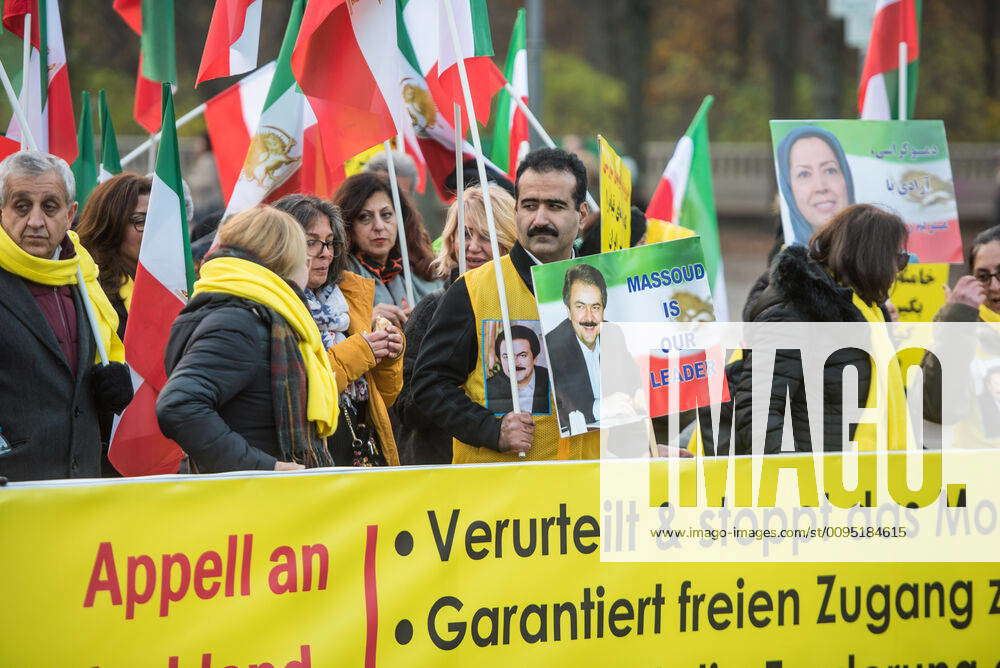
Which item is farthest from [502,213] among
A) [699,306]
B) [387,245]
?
[699,306]

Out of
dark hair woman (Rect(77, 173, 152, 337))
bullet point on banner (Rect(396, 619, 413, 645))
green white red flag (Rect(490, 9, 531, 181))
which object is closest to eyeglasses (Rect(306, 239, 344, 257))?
dark hair woman (Rect(77, 173, 152, 337))

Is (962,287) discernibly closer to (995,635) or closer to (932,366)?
(932,366)

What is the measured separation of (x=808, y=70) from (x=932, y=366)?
108 feet

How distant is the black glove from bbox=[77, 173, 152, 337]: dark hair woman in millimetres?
839

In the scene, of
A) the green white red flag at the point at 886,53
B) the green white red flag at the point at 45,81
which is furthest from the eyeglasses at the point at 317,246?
the green white red flag at the point at 886,53

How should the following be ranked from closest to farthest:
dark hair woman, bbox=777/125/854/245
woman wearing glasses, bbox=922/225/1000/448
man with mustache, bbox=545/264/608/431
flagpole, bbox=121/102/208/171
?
man with mustache, bbox=545/264/608/431
woman wearing glasses, bbox=922/225/1000/448
dark hair woman, bbox=777/125/854/245
flagpole, bbox=121/102/208/171

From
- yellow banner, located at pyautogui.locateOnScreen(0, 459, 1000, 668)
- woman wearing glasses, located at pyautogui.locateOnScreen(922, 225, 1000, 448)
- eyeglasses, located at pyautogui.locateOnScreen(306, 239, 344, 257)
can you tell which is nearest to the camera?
yellow banner, located at pyautogui.locateOnScreen(0, 459, 1000, 668)

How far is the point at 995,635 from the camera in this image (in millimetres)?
4332

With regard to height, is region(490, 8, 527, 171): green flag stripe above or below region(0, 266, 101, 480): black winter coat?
above

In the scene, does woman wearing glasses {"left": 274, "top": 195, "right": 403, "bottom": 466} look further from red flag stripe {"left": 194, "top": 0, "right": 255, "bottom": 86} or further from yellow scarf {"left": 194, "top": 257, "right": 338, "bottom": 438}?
red flag stripe {"left": 194, "top": 0, "right": 255, "bottom": 86}

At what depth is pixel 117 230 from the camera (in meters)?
5.29

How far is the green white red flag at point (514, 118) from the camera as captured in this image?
7.51 metres

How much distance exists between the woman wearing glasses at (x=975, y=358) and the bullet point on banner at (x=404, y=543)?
247 cm

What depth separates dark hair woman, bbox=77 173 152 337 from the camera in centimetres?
527
